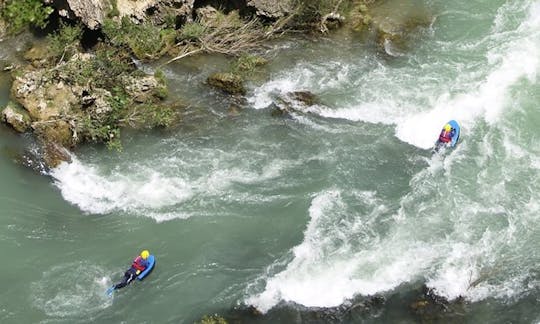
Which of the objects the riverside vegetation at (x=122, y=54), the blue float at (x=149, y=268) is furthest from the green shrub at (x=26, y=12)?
the blue float at (x=149, y=268)

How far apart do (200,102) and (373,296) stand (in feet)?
31.6

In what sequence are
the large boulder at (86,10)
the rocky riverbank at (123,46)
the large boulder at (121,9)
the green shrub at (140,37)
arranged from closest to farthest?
the rocky riverbank at (123,46), the large boulder at (86,10), the large boulder at (121,9), the green shrub at (140,37)

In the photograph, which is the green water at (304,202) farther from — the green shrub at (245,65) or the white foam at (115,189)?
the green shrub at (245,65)

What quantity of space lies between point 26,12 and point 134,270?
39.4ft

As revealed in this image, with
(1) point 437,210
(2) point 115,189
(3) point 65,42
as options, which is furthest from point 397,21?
(2) point 115,189

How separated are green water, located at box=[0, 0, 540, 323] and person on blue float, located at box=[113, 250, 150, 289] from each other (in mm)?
273

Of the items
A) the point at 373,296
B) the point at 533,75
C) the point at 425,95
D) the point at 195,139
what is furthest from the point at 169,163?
the point at 533,75

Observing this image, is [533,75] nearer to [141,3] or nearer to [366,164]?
[366,164]

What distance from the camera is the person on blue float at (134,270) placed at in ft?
55.7

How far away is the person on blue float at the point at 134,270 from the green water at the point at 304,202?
27cm

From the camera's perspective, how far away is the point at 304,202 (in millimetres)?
19078

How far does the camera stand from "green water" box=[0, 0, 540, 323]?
16906mm

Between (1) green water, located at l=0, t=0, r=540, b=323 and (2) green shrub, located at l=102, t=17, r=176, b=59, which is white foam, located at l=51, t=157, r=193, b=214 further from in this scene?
(2) green shrub, located at l=102, t=17, r=176, b=59

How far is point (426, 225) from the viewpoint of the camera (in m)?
18.5
